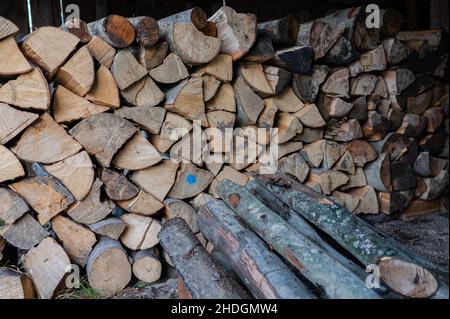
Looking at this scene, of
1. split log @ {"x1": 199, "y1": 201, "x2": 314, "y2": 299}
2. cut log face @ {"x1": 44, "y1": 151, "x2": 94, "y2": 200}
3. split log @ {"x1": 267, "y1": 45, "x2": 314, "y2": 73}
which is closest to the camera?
split log @ {"x1": 199, "y1": 201, "x2": 314, "y2": 299}

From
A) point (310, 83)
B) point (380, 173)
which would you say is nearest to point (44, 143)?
point (310, 83)

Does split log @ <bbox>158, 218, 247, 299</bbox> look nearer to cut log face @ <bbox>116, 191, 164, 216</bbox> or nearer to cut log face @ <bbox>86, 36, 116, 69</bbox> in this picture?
cut log face @ <bbox>116, 191, 164, 216</bbox>

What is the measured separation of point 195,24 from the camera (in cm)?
237

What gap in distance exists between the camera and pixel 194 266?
187 cm

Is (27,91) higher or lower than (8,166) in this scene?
higher

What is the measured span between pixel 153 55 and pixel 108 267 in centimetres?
117

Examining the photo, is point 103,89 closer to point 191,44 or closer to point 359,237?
point 191,44

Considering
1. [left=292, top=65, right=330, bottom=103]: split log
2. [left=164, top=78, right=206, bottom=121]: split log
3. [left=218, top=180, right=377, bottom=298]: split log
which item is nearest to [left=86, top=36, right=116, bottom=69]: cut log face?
[left=164, top=78, right=206, bottom=121]: split log

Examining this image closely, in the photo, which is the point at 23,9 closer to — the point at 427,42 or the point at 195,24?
the point at 195,24

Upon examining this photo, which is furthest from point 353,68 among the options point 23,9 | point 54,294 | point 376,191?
point 23,9

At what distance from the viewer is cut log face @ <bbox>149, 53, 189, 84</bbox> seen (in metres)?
2.39

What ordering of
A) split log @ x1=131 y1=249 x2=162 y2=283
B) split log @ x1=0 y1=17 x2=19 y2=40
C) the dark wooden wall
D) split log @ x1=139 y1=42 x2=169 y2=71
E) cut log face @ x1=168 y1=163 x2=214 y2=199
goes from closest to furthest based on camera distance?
1. split log @ x1=0 y1=17 x2=19 y2=40
2. split log @ x1=139 y1=42 x2=169 y2=71
3. split log @ x1=131 y1=249 x2=162 y2=283
4. cut log face @ x1=168 y1=163 x2=214 y2=199
5. the dark wooden wall

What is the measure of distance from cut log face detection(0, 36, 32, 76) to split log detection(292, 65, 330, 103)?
1.63m
